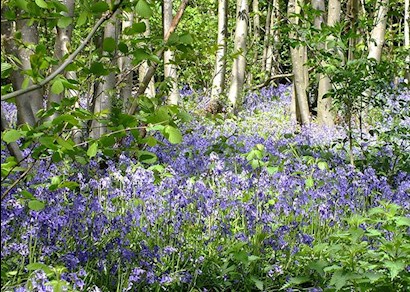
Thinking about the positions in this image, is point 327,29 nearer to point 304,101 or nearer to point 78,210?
point 78,210

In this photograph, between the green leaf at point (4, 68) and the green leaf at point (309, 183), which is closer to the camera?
the green leaf at point (4, 68)

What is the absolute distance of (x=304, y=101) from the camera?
11.4 m

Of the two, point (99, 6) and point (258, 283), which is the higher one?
point (99, 6)

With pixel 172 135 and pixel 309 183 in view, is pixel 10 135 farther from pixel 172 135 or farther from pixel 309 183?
pixel 309 183

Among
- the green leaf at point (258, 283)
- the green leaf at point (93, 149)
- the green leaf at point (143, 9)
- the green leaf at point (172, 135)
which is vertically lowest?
the green leaf at point (258, 283)

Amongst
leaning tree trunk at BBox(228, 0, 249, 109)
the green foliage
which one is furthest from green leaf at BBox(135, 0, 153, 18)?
leaning tree trunk at BBox(228, 0, 249, 109)

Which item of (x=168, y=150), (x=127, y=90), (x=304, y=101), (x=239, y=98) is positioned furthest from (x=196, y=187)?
(x=239, y=98)

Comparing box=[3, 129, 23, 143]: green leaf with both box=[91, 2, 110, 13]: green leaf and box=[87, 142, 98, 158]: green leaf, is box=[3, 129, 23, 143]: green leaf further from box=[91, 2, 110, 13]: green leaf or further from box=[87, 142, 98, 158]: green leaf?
box=[91, 2, 110, 13]: green leaf

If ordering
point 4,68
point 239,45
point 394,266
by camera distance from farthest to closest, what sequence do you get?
point 239,45 → point 394,266 → point 4,68

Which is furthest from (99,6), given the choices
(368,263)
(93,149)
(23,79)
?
(23,79)

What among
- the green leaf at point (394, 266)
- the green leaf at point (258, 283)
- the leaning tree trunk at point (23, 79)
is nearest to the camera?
the green leaf at point (394, 266)

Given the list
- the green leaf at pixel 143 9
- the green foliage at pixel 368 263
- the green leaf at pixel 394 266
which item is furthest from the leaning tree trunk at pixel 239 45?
the green leaf at pixel 143 9

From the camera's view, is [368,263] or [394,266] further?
[368,263]

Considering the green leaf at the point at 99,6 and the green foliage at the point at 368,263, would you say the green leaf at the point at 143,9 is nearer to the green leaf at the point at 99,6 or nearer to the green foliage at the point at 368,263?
the green leaf at the point at 99,6
